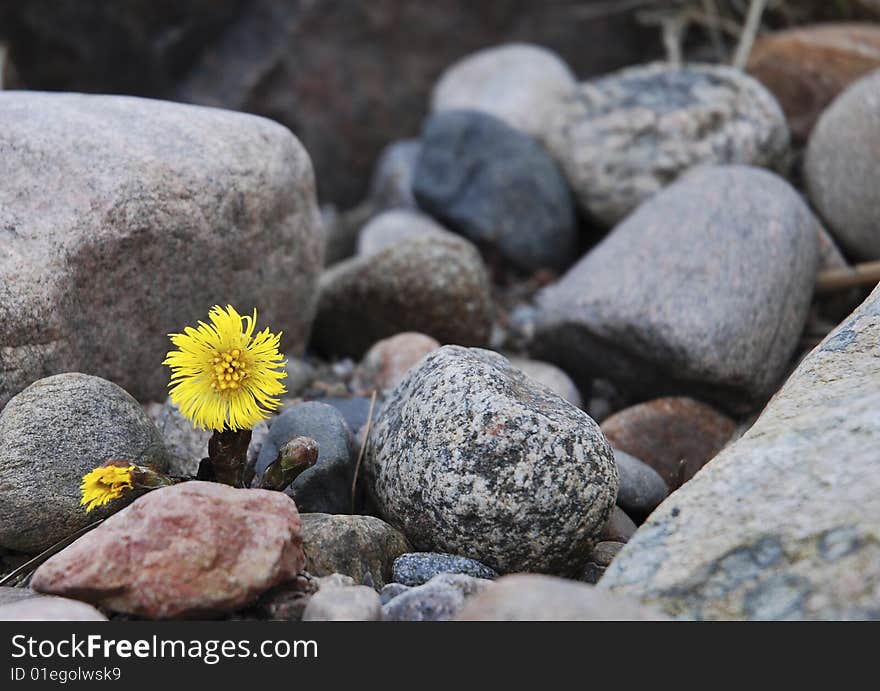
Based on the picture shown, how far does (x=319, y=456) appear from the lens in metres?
2.83

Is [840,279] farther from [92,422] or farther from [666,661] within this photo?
[92,422]

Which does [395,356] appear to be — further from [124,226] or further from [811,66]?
[811,66]

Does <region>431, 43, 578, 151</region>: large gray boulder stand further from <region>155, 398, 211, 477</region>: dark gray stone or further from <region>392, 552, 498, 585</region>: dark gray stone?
<region>392, 552, 498, 585</region>: dark gray stone

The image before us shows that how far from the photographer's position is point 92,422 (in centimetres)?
262

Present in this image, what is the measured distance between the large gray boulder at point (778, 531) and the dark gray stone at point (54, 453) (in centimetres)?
143

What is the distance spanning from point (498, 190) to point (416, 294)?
1377 millimetres

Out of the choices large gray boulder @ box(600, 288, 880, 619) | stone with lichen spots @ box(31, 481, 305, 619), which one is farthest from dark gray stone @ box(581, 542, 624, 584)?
stone with lichen spots @ box(31, 481, 305, 619)

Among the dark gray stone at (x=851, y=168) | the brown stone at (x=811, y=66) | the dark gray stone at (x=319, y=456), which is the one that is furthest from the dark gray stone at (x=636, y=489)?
the brown stone at (x=811, y=66)

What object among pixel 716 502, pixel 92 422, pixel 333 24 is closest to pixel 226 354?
pixel 92 422

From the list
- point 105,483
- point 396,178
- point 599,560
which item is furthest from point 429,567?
point 396,178

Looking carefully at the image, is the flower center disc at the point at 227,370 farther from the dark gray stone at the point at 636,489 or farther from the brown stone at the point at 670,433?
the brown stone at the point at 670,433

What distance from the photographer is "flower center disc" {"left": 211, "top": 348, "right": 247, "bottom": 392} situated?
2326 mm

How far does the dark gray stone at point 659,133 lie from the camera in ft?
16.7

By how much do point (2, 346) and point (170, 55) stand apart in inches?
167
